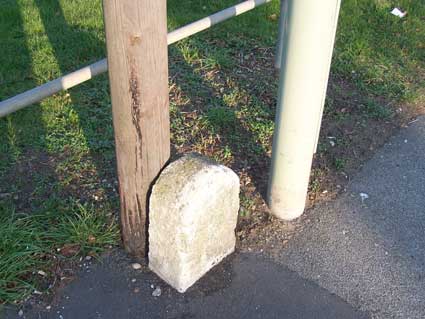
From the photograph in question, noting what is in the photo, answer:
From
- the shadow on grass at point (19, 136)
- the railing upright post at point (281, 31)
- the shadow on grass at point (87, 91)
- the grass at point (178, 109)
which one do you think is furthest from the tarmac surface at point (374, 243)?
the shadow on grass at point (19, 136)

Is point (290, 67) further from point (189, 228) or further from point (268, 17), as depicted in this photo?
point (268, 17)

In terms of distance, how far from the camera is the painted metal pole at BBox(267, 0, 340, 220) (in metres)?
2.63

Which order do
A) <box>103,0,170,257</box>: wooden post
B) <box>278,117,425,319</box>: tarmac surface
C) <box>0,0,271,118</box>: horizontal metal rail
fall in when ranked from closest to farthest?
<box>103,0,170,257</box>: wooden post → <box>278,117,425,319</box>: tarmac surface → <box>0,0,271,118</box>: horizontal metal rail

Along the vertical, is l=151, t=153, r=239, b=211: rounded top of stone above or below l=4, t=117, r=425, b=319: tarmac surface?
above

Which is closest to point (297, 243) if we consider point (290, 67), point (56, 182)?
point (290, 67)

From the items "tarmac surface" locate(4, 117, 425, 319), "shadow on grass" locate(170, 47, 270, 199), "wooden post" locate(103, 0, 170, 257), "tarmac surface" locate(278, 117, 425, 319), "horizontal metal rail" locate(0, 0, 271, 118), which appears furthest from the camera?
"shadow on grass" locate(170, 47, 270, 199)

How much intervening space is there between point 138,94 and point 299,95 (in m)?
0.77

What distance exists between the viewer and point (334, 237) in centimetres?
316

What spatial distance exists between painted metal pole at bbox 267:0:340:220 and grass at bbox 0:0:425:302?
0.25 metres

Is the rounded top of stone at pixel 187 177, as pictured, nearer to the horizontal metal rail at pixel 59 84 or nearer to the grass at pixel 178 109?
the grass at pixel 178 109

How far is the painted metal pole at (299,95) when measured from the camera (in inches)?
104

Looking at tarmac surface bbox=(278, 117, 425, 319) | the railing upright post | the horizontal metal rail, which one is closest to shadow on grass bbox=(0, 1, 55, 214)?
the horizontal metal rail

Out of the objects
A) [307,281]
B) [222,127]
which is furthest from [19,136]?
[307,281]

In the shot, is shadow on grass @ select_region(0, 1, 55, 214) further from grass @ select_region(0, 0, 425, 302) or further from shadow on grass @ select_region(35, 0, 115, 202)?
shadow on grass @ select_region(35, 0, 115, 202)
